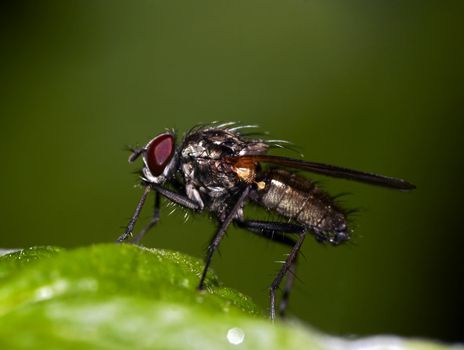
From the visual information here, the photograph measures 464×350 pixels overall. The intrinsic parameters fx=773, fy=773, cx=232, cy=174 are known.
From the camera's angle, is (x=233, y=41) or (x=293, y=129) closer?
(x=293, y=129)

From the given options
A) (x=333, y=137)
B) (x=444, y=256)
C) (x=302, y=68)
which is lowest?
(x=444, y=256)

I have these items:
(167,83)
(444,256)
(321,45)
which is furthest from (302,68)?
(444,256)

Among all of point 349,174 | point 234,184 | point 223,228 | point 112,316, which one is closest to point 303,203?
point 234,184

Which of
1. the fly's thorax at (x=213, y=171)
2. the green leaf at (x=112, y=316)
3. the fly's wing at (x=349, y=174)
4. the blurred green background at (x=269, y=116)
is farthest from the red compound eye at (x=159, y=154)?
the blurred green background at (x=269, y=116)

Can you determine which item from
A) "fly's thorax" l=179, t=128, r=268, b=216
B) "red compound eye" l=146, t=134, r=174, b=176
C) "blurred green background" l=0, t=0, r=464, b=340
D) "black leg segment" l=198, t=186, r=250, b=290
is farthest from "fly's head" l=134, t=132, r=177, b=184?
"blurred green background" l=0, t=0, r=464, b=340

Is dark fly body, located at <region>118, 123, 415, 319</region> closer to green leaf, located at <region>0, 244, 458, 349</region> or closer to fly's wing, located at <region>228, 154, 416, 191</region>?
fly's wing, located at <region>228, 154, 416, 191</region>

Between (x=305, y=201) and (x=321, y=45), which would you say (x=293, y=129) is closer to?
(x=321, y=45)
